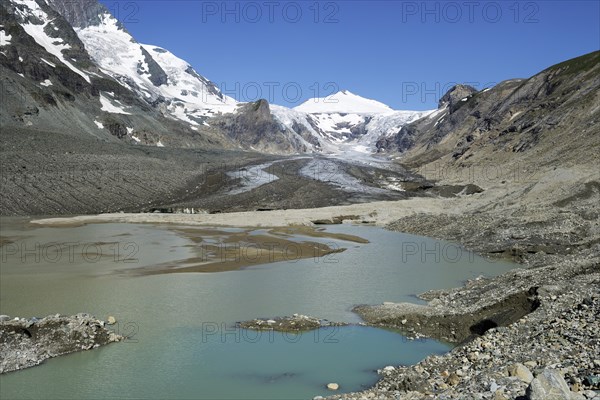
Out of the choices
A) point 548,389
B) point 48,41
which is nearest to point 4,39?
point 48,41

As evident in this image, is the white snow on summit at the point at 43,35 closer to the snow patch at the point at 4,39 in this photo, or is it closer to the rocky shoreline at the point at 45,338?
the snow patch at the point at 4,39

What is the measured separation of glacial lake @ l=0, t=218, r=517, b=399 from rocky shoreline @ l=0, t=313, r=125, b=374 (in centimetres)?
42

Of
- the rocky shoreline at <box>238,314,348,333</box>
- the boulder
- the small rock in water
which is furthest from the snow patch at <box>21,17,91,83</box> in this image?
the boulder

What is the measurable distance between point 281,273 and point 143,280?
7.86m

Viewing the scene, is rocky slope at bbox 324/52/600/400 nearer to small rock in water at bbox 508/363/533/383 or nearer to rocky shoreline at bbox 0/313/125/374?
small rock in water at bbox 508/363/533/383

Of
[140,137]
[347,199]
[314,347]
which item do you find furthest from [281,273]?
[140,137]

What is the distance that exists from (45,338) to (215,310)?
704 centimetres

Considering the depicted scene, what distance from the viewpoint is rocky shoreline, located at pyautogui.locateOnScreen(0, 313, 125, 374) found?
16031 mm

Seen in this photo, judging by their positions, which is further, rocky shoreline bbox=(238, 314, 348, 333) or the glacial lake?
rocky shoreline bbox=(238, 314, 348, 333)

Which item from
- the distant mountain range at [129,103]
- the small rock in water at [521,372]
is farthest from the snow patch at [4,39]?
the small rock in water at [521,372]

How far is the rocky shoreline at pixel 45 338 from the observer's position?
1603cm

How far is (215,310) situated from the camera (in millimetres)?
22234

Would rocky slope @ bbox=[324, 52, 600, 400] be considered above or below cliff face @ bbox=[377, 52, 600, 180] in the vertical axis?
below

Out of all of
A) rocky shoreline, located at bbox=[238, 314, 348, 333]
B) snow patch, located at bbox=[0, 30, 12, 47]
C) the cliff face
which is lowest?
rocky shoreline, located at bbox=[238, 314, 348, 333]
